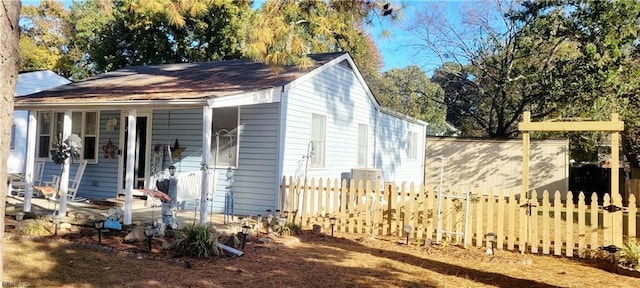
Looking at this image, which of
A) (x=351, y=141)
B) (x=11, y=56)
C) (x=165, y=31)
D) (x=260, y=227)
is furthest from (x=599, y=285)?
(x=165, y=31)

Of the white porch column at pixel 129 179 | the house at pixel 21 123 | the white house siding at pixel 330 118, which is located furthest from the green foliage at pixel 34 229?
the house at pixel 21 123

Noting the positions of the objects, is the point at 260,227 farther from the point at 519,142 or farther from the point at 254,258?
the point at 519,142

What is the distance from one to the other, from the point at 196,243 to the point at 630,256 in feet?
19.1

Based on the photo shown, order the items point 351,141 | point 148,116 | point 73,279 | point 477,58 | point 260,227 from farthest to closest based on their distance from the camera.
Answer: point 477,58
point 351,141
point 148,116
point 260,227
point 73,279

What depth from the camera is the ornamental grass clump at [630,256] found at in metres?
6.34

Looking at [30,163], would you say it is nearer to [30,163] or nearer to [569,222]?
[30,163]

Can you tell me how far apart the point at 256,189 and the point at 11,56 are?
6.42 meters

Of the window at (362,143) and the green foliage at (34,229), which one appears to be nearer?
the green foliage at (34,229)

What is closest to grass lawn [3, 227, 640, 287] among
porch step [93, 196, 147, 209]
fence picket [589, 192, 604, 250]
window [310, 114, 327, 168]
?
fence picket [589, 192, 604, 250]

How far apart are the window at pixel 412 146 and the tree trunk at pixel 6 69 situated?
543 inches

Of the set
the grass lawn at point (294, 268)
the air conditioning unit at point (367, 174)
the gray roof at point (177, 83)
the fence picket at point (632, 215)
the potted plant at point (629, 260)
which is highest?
the gray roof at point (177, 83)

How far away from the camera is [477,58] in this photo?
64.7 ft

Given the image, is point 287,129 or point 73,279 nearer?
point 73,279

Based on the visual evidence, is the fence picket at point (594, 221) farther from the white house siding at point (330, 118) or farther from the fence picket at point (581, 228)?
the white house siding at point (330, 118)
